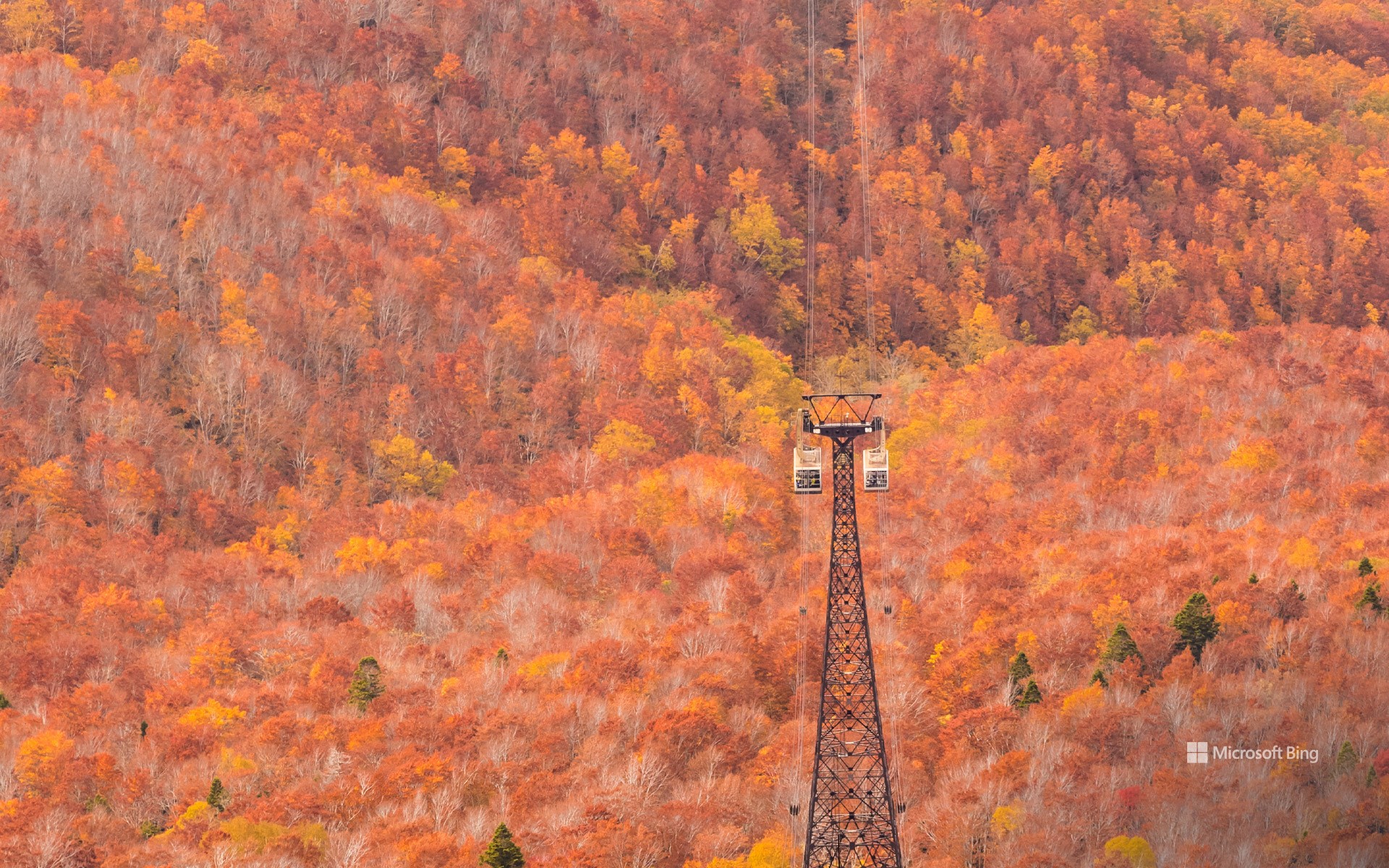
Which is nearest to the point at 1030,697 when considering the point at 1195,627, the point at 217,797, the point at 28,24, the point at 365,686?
the point at 1195,627

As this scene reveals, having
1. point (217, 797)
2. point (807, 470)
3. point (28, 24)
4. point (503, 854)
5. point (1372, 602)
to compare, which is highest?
point (28, 24)

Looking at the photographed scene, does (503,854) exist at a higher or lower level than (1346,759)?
lower

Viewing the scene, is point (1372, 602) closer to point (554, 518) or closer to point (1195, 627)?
point (1195, 627)

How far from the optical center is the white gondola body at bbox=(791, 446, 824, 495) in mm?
51812

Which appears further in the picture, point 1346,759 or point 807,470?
point 1346,759

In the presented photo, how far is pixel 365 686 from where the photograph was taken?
94562 mm

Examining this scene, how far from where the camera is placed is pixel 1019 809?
245 ft

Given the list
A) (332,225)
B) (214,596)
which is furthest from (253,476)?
(332,225)

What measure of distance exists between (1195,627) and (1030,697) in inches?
462

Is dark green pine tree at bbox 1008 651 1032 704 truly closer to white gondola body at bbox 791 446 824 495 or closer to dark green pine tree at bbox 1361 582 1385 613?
dark green pine tree at bbox 1361 582 1385 613

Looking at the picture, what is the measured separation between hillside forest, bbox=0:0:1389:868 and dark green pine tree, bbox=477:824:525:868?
1.79m

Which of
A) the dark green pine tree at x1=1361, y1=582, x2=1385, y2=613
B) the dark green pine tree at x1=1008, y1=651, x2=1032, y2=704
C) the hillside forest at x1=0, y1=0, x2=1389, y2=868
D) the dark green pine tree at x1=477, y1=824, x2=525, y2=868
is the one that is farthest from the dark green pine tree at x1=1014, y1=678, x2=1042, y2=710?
the dark green pine tree at x1=477, y1=824, x2=525, y2=868

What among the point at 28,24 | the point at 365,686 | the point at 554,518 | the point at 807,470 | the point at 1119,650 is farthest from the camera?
the point at 28,24

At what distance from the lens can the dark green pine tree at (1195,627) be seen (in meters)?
92.6
